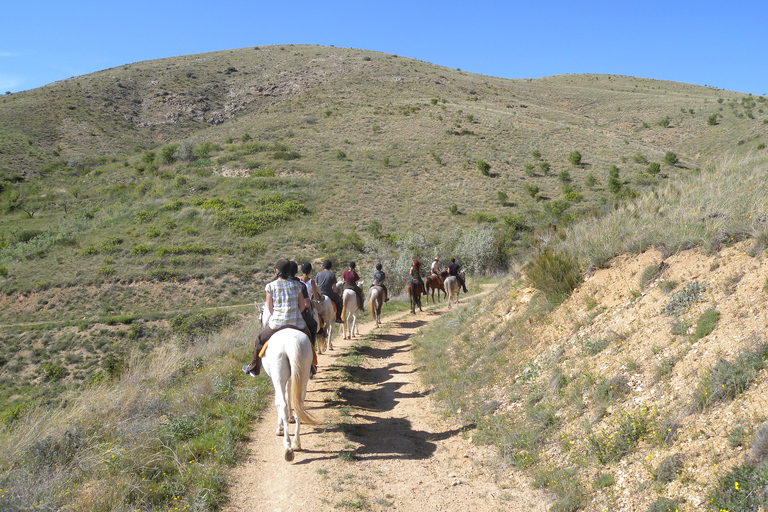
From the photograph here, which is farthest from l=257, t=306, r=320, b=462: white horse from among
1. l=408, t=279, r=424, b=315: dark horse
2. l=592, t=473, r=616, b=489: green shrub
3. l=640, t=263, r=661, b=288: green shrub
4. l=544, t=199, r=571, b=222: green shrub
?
l=544, t=199, r=571, b=222: green shrub

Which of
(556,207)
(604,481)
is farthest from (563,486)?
(556,207)

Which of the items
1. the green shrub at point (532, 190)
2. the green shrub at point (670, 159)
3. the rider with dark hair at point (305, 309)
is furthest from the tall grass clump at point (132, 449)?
the green shrub at point (670, 159)

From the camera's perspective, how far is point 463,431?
666 cm

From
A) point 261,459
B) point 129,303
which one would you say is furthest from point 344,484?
point 129,303

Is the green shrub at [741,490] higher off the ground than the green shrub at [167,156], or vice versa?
the green shrub at [167,156]

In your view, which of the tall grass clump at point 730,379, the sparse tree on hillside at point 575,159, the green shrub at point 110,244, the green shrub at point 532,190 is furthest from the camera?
the sparse tree on hillside at point 575,159

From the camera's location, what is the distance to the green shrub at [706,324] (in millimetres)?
5145

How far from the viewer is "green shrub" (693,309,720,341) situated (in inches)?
203

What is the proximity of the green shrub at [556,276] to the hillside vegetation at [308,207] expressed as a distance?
0.04 metres

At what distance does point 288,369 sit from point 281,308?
0.92m

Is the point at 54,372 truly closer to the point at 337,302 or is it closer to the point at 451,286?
the point at 337,302

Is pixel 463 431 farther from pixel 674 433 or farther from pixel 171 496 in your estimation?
pixel 171 496

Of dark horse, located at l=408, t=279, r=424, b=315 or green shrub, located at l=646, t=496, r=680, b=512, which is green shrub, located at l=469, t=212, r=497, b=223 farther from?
green shrub, located at l=646, t=496, r=680, b=512

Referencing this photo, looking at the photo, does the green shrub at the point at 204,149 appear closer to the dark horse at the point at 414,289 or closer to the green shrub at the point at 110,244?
the green shrub at the point at 110,244
